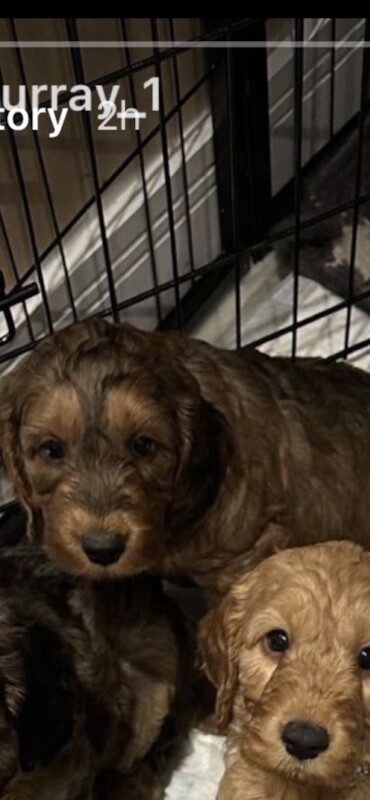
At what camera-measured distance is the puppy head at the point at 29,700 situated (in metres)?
1.86

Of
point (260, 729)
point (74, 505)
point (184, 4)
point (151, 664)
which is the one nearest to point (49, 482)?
point (74, 505)

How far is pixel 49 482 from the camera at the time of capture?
216cm

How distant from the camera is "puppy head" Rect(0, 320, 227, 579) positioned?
2.07 metres

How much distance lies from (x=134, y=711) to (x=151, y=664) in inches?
3.8

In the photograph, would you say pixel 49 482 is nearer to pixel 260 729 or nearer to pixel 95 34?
pixel 260 729

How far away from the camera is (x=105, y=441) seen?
6.84ft

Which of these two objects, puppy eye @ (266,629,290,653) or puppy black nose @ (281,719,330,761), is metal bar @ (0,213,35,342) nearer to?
puppy eye @ (266,629,290,653)

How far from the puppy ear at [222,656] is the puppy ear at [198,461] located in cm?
23

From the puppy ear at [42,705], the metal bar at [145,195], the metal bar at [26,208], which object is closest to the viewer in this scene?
the puppy ear at [42,705]

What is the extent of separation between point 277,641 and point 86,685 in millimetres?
425

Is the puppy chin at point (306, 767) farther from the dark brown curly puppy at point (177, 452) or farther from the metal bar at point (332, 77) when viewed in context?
the metal bar at point (332, 77)

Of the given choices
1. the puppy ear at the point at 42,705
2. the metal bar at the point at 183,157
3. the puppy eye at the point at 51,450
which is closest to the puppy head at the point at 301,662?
the puppy ear at the point at 42,705

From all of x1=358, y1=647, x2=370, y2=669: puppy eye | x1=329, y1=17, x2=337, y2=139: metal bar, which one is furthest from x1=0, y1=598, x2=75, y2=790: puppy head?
x1=329, y1=17, x2=337, y2=139: metal bar

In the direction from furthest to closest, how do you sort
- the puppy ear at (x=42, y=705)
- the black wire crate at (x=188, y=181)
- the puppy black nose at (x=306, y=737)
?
the black wire crate at (x=188, y=181) → the puppy ear at (x=42, y=705) → the puppy black nose at (x=306, y=737)
